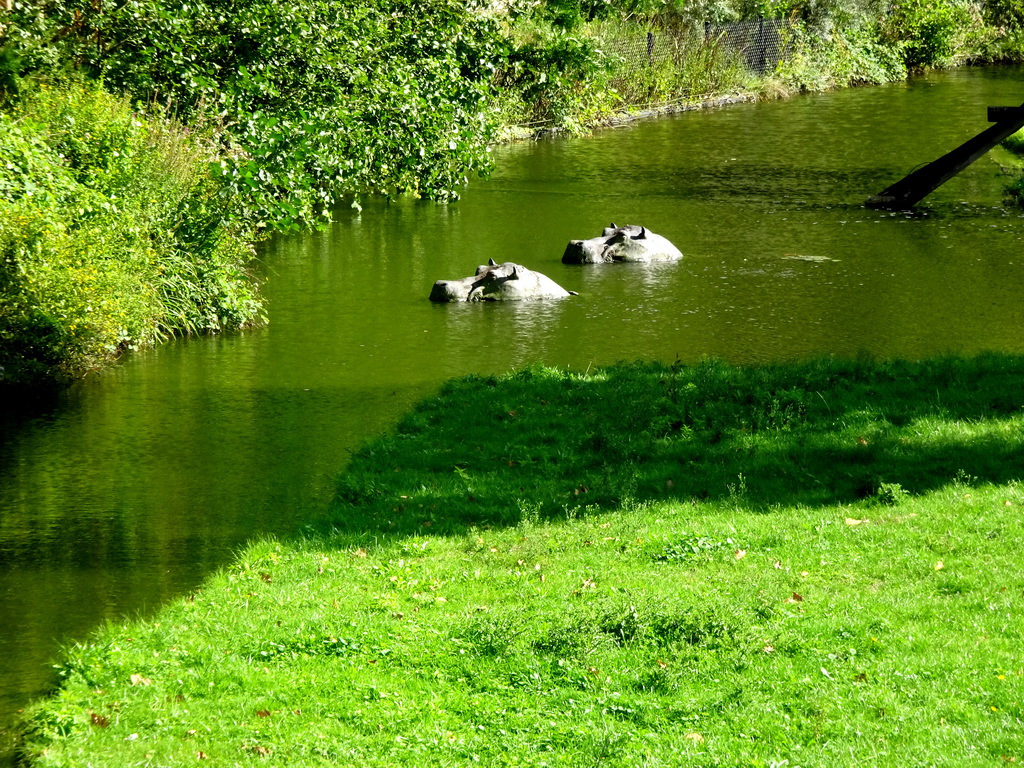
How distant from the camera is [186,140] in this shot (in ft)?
45.2

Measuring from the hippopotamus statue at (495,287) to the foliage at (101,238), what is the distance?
2448 millimetres

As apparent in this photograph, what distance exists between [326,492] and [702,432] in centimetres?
313

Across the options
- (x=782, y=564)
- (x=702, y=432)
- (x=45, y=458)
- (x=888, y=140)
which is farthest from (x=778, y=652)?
(x=888, y=140)

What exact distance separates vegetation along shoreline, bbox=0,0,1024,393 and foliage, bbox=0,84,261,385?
0.8 inches

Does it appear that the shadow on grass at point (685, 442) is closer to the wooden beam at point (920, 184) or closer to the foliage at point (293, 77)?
the foliage at point (293, 77)

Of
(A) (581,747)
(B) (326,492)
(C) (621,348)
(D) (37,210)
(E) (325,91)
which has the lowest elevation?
(A) (581,747)

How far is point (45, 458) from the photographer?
966 centimetres

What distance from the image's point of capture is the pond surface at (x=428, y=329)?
793 cm

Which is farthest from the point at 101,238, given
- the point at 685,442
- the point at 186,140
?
the point at 685,442

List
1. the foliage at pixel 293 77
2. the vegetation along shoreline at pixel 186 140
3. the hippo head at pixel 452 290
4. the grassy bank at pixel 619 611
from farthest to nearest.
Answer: the hippo head at pixel 452 290 < the foliage at pixel 293 77 < the vegetation along shoreline at pixel 186 140 < the grassy bank at pixel 619 611

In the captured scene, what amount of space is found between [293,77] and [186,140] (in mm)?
1539

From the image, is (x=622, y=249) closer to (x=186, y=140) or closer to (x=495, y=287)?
(x=495, y=287)

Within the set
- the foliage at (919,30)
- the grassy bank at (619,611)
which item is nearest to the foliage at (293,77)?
the grassy bank at (619,611)

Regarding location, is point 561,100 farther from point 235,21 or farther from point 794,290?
point 235,21
